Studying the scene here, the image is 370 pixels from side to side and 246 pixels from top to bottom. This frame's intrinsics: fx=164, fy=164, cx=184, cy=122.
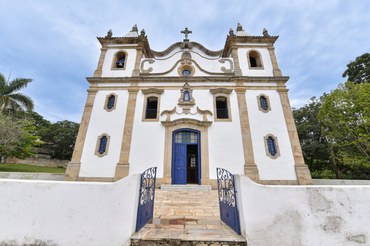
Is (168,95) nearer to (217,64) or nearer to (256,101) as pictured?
(217,64)

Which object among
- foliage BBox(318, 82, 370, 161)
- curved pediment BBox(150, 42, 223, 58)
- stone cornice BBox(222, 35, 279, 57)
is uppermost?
curved pediment BBox(150, 42, 223, 58)

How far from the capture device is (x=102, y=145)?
9.62 m

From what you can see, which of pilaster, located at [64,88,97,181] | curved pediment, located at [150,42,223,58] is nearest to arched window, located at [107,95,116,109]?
pilaster, located at [64,88,97,181]

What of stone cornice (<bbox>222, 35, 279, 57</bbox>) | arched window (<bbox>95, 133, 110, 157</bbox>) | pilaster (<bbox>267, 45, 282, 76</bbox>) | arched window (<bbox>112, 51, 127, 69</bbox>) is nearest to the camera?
arched window (<bbox>95, 133, 110, 157</bbox>)

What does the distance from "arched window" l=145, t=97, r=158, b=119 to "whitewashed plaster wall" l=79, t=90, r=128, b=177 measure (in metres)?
1.40

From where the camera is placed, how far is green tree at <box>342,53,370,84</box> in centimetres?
1702

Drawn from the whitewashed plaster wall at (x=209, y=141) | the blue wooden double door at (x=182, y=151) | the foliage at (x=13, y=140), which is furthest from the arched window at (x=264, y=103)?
the foliage at (x=13, y=140)

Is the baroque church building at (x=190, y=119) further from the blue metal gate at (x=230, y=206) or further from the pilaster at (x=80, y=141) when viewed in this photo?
the blue metal gate at (x=230, y=206)

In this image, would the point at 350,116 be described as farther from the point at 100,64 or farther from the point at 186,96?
the point at 100,64

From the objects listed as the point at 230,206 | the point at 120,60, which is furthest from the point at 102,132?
the point at 230,206

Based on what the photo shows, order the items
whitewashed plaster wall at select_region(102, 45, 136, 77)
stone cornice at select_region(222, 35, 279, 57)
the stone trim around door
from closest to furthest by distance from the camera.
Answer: the stone trim around door → whitewashed plaster wall at select_region(102, 45, 136, 77) → stone cornice at select_region(222, 35, 279, 57)

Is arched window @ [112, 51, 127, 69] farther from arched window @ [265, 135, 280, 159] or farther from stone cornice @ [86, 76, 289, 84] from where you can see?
arched window @ [265, 135, 280, 159]

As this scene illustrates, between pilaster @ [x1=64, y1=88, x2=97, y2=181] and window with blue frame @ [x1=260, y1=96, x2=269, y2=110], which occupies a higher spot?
window with blue frame @ [x1=260, y1=96, x2=269, y2=110]

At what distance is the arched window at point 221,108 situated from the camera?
10.5 meters
